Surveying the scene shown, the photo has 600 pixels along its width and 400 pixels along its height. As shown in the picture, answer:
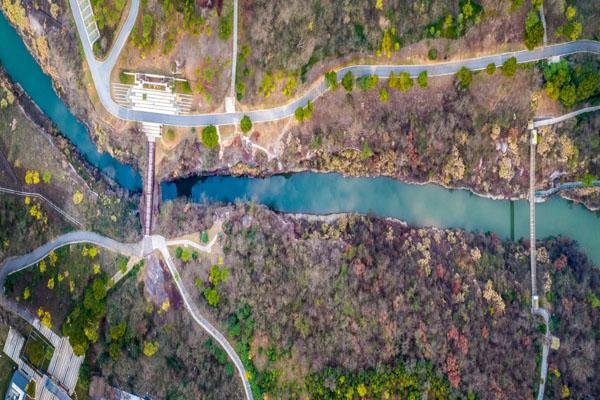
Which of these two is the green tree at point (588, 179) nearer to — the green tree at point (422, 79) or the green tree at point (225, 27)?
the green tree at point (422, 79)

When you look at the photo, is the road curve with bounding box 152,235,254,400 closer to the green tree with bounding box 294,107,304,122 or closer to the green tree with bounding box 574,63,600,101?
the green tree with bounding box 294,107,304,122

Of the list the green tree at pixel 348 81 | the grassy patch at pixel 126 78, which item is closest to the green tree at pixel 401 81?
the green tree at pixel 348 81

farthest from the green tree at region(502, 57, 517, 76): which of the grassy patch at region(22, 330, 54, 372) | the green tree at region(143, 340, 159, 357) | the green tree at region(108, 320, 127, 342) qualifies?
the grassy patch at region(22, 330, 54, 372)

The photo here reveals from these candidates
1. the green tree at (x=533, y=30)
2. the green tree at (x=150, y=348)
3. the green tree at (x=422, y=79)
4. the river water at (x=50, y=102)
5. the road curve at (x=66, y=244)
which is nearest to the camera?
the green tree at (x=150, y=348)

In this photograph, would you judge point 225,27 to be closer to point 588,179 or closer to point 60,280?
point 60,280

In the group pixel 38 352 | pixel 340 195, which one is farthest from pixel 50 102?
pixel 340 195

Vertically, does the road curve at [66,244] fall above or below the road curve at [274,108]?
below
